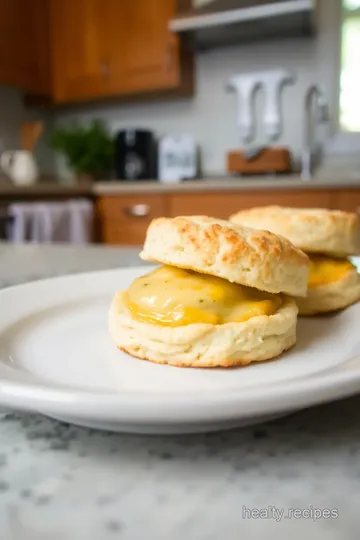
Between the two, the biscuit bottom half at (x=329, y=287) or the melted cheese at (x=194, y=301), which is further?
the biscuit bottom half at (x=329, y=287)

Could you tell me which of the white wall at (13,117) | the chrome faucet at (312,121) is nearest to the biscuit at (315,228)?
the chrome faucet at (312,121)

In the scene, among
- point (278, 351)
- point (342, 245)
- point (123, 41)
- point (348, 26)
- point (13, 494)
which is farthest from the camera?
point (123, 41)

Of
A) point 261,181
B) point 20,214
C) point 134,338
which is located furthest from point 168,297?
point 20,214

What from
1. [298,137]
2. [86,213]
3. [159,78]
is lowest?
[86,213]

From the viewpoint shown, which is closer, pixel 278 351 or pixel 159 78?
pixel 278 351

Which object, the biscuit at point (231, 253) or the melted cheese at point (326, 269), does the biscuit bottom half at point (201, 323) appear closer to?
the biscuit at point (231, 253)

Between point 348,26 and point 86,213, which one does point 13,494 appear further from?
point 348,26

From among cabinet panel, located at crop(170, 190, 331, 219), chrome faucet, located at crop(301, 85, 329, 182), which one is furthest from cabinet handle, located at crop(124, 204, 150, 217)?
chrome faucet, located at crop(301, 85, 329, 182)
